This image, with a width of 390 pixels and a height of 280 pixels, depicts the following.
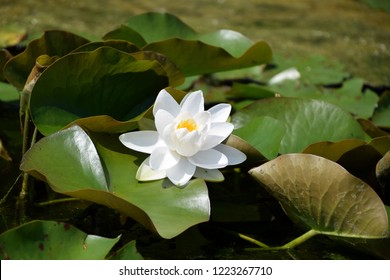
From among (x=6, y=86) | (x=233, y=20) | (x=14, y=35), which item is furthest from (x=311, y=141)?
(x=233, y=20)

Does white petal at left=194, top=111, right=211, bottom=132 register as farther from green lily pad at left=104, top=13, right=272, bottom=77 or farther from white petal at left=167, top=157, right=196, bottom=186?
green lily pad at left=104, top=13, right=272, bottom=77

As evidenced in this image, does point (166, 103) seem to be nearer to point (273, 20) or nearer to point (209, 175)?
point (209, 175)

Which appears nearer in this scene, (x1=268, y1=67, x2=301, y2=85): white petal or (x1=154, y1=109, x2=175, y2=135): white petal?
(x1=154, y1=109, x2=175, y2=135): white petal

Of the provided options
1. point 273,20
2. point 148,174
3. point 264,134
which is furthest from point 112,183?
point 273,20

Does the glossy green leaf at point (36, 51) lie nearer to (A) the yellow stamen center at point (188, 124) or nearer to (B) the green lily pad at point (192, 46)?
(B) the green lily pad at point (192, 46)

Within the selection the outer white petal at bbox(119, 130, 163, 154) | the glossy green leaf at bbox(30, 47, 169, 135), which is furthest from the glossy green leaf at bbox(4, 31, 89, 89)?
the outer white petal at bbox(119, 130, 163, 154)
